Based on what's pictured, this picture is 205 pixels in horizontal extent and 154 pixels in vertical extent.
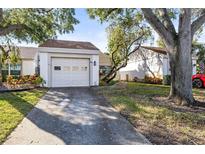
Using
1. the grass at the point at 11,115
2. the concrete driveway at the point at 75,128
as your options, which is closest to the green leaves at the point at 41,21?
the grass at the point at 11,115

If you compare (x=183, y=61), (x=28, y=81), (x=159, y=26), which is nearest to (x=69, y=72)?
(x=28, y=81)

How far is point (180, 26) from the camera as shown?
1008 cm

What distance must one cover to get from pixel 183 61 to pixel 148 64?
16250 mm

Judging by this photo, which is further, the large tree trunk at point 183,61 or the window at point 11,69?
the window at point 11,69

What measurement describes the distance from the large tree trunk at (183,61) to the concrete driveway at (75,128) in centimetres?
340

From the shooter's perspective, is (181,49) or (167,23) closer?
(181,49)

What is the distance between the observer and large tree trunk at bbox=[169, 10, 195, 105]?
992cm

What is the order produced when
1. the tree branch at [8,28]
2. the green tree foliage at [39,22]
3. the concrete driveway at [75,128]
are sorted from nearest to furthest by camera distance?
1. the concrete driveway at [75,128]
2. the tree branch at [8,28]
3. the green tree foliage at [39,22]

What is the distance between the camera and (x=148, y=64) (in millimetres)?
26219

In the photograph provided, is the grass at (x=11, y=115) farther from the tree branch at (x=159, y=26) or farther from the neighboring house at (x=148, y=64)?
the neighboring house at (x=148, y=64)

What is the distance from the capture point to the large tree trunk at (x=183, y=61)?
992cm

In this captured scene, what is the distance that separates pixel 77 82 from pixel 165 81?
29.6 feet

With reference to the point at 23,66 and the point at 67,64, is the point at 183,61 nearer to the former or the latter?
the point at 67,64
